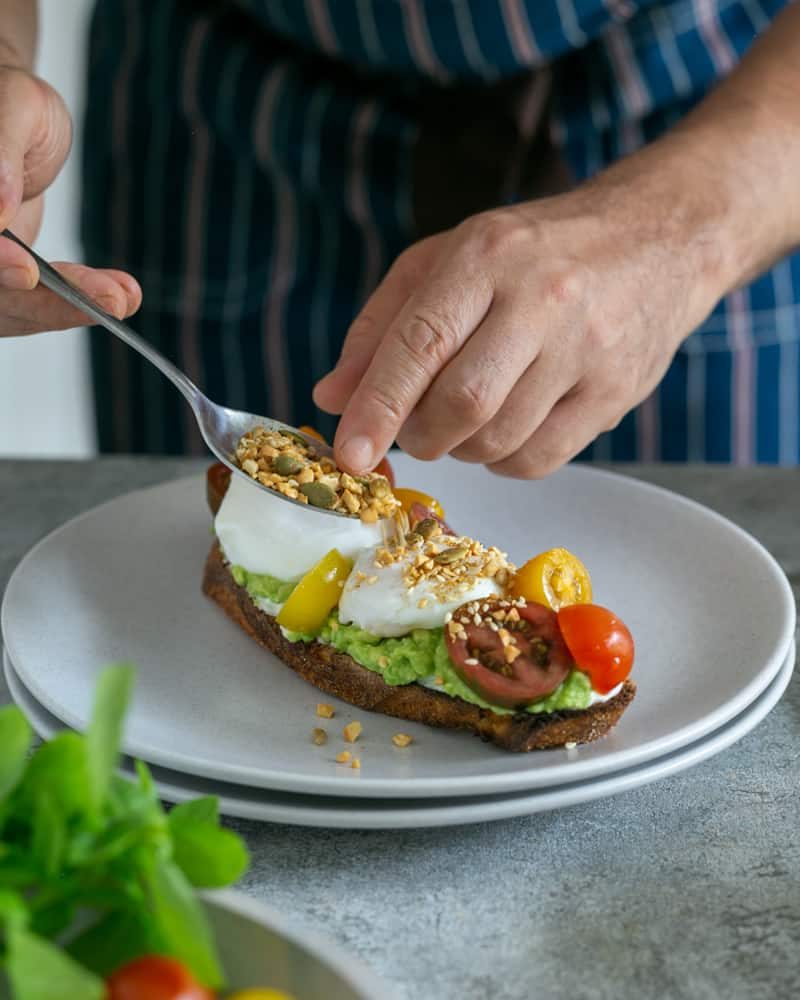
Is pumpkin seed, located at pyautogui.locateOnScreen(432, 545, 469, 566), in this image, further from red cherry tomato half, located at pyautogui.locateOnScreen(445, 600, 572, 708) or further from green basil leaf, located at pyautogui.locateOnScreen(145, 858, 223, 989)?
green basil leaf, located at pyautogui.locateOnScreen(145, 858, 223, 989)

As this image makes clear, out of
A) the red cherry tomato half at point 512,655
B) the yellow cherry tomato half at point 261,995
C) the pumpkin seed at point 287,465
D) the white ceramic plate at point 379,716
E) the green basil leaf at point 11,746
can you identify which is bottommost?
the white ceramic plate at point 379,716

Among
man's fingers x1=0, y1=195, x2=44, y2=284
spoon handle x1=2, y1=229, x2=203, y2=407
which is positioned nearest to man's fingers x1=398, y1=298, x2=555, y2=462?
spoon handle x1=2, y1=229, x2=203, y2=407

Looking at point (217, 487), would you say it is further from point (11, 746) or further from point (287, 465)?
point (11, 746)

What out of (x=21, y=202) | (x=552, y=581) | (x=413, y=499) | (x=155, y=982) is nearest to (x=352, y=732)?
(x=552, y=581)

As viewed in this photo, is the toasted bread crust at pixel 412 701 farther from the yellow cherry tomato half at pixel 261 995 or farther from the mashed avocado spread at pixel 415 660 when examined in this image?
the yellow cherry tomato half at pixel 261 995

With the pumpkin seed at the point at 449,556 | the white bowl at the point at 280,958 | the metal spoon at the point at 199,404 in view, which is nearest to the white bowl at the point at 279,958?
the white bowl at the point at 280,958

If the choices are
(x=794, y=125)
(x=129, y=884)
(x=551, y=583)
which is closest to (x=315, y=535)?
(x=551, y=583)
